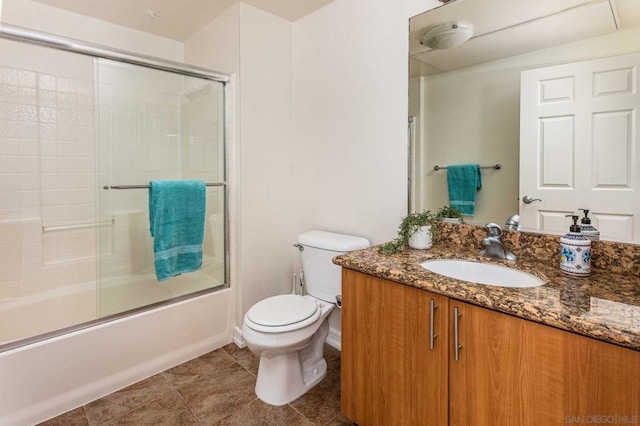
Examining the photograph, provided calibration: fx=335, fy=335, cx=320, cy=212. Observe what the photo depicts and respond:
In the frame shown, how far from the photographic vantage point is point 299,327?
5.26 ft

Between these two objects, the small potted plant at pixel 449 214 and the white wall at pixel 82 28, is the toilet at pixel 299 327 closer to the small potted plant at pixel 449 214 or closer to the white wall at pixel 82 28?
the small potted plant at pixel 449 214

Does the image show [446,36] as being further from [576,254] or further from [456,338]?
[456,338]

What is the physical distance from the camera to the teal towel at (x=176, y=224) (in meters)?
1.94

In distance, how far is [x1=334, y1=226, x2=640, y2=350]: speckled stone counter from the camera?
0.80m

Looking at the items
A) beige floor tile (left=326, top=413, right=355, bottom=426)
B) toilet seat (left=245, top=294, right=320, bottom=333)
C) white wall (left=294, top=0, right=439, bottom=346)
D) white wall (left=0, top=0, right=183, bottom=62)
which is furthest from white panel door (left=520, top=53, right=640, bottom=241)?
white wall (left=0, top=0, right=183, bottom=62)

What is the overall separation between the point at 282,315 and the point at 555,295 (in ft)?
3.71

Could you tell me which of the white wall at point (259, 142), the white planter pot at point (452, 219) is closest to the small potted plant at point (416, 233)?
the white planter pot at point (452, 219)

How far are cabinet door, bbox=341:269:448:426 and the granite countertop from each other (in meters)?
0.05

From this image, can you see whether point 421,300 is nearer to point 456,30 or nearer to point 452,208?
point 452,208

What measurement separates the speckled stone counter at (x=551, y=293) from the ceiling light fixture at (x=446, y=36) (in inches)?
38.4

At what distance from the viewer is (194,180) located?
6.91 ft

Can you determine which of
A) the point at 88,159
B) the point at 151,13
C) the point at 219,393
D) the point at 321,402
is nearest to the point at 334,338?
the point at 321,402

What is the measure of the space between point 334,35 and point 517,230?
158cm

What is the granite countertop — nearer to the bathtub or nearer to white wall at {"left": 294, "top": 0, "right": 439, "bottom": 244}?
white wall at {"left": 294, "top": 0, "right": 439, "bottom": 244}
